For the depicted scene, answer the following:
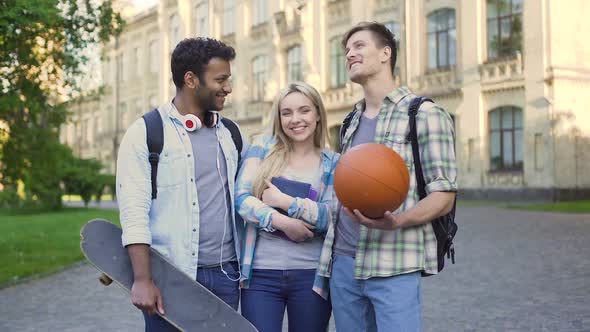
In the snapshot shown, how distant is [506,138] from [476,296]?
21.2 meters

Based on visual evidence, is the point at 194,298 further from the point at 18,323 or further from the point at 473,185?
the point at 473,185

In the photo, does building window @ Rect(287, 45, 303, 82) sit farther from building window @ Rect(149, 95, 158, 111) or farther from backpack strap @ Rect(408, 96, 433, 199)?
backpack strap @ Rect(408, 96, 433, 199)

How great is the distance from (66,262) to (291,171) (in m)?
10.3

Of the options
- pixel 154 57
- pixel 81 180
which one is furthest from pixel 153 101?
pixel 81 180

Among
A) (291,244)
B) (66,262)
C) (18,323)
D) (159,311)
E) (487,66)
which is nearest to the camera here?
(159,311)

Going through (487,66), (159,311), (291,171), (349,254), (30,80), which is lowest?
(159,311)

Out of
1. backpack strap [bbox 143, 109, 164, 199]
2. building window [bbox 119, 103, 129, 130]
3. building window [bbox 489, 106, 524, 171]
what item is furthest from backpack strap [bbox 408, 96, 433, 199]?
building window [bbox 119, 103, 129, 130]

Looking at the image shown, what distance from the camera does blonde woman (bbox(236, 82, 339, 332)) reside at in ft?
13.3

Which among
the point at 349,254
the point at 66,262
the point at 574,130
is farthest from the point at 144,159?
the point at 574,130

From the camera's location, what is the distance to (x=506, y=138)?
29.2 metres

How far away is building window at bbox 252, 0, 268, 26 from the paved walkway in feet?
101

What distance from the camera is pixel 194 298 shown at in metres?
3.78

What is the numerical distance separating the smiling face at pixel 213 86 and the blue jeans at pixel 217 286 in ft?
2.82

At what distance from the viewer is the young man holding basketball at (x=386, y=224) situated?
144 inches
